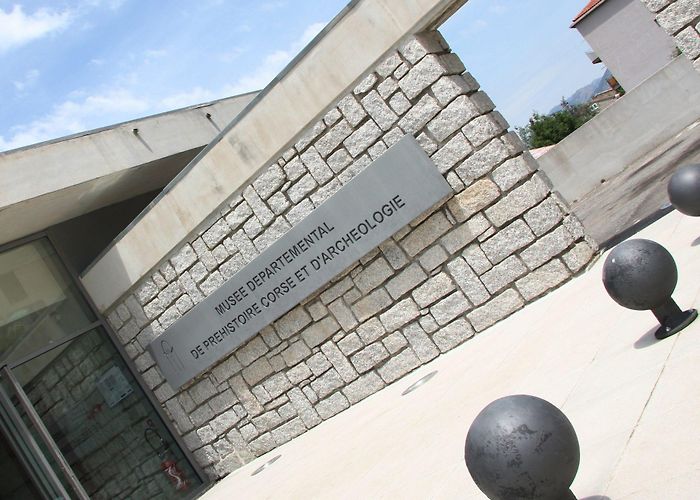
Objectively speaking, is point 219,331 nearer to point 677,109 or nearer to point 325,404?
point 325,404

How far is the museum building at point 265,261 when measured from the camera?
7.46m

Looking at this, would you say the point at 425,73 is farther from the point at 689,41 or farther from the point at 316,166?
the point at 689,41

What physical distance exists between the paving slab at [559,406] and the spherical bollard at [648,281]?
137mm

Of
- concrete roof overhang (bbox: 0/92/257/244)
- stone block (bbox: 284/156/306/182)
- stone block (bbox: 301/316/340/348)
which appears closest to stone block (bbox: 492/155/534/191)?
stone block (bbox: 284/156/306/182)

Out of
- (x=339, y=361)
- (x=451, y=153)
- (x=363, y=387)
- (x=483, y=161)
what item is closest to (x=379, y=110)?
(x=451, y=153)

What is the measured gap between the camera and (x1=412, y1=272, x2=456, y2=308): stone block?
782cm

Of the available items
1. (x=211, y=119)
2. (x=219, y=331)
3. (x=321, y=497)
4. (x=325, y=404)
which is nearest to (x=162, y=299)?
(x=219, y=331)

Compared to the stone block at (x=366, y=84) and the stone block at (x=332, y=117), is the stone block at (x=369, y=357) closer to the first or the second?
the stone block at (x=332, y=117)

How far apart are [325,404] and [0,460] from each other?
4314 mm

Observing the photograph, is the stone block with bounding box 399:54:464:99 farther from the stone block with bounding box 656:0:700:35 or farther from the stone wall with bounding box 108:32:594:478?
the stone block with bounding box 656:0:700:35

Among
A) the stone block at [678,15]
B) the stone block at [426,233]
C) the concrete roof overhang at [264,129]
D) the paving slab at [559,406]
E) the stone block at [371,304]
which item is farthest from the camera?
the stone block at [371,304]

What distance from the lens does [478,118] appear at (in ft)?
24.0

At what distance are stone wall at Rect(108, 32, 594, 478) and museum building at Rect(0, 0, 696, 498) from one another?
0.8 inches

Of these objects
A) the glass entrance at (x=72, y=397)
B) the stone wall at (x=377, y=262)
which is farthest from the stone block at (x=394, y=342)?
the glass entrance at (x=72, y=397)
